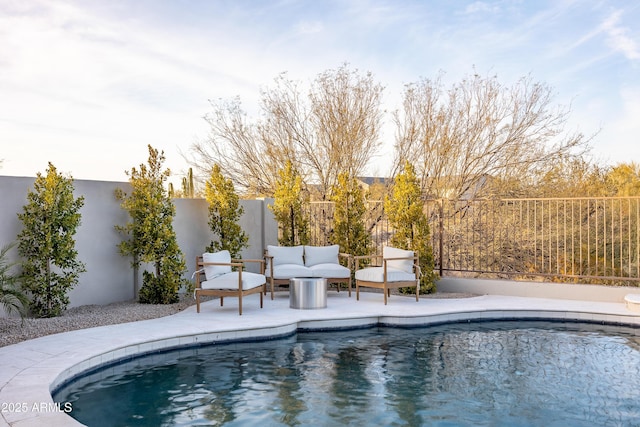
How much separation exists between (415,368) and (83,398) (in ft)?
9.63

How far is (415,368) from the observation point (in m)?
5.25

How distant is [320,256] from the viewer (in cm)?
957

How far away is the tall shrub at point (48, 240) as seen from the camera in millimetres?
7086

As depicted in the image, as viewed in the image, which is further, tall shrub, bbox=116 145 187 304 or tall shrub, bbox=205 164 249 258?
tall shrub, bbox=205 164 249 258

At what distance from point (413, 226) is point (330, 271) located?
1.79 meters

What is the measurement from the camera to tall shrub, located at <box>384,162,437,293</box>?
9.58 metres

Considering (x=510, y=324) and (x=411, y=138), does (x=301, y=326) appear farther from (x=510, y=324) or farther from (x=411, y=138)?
(x=411, y=138)

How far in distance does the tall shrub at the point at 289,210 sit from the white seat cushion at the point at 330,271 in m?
1.38

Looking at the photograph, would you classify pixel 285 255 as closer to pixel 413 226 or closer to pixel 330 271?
pixel 330 271

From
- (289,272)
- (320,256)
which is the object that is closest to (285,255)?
(289,272)

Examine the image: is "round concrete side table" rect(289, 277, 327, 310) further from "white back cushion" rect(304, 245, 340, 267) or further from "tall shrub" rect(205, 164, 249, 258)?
"tall shrub" rect(205, 164, 249, 258)

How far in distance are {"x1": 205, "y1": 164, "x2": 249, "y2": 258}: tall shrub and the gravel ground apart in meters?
1.26

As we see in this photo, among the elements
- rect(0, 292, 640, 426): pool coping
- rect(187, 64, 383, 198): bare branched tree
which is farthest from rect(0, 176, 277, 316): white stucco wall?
rect(187, 64, 383, 198): bare branched tree

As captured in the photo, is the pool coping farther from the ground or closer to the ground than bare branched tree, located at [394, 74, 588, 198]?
closer to the ground
